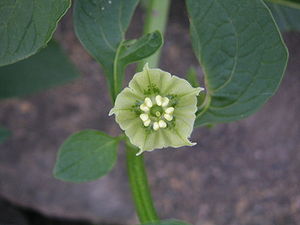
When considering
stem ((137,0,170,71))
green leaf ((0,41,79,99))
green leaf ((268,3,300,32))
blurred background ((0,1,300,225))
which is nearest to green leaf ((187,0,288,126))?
stem ((137,0,170,71))

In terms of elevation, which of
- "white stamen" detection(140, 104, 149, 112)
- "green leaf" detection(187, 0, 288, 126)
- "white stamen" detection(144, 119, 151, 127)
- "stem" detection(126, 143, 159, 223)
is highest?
"green leaf" detection(187, 0, 288, 126)

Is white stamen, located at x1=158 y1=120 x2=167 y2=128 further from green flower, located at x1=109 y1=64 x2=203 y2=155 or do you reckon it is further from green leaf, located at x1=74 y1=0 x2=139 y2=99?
green leaf, located at x1=74 y1=0 x2=139 y2=99

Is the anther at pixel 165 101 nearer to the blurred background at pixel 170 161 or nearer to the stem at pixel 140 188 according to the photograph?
the stem at pixel 140 188

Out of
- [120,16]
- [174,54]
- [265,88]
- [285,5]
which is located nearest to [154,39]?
[120,16]

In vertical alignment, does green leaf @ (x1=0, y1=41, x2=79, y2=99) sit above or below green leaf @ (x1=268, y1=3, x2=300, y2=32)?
above

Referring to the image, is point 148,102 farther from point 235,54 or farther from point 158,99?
point 235,54

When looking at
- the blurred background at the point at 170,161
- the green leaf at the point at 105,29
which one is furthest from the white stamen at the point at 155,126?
the blurred background at the point at 170,161

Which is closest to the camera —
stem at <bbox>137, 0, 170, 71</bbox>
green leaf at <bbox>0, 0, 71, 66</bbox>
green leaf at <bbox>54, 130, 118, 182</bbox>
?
green leaf at <bbox>0, 0, 71, 66</bbox>
